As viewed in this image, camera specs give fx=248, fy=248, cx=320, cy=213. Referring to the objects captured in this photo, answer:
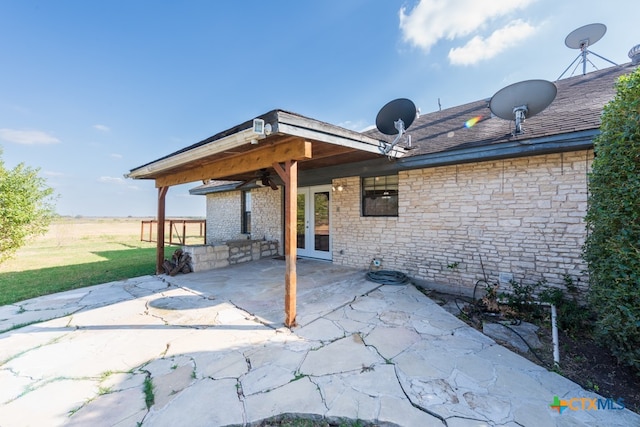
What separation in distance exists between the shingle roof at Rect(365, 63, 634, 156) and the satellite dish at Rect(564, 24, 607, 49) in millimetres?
1263

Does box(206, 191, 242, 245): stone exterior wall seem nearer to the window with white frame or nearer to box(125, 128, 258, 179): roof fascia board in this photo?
box(125, 128, 258, 179): roof fascia board

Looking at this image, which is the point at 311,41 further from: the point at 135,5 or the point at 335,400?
the point at 335,400

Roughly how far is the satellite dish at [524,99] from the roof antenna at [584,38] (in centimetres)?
429

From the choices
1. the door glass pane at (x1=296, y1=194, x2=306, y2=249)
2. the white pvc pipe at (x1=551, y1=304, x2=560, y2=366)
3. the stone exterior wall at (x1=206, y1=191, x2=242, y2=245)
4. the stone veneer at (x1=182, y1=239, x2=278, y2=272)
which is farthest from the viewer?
the stone exterior wall at (x1=206, y1=191, x2=242, y2=245)

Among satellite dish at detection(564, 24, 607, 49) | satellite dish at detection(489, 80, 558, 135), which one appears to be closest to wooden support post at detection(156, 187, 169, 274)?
satellite dish at detection(489, 80, 558, 135)

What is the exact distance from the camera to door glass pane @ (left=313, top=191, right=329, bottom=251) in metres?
7.89

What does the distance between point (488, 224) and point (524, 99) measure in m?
2.37

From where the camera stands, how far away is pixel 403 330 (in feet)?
11.5

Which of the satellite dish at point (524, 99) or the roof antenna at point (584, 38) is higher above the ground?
the roof antenna at point (584, 38)

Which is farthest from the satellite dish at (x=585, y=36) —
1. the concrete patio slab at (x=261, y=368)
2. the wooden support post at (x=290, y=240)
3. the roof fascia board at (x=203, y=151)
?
the roof fascia board at (x=203, y=151)

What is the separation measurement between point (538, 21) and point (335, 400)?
940 centimetres

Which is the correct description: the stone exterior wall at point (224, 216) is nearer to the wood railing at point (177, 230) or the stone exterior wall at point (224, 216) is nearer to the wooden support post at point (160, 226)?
the wood railing at point (177, 230)

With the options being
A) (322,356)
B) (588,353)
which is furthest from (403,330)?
(588,353)

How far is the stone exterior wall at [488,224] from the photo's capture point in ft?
13.9
